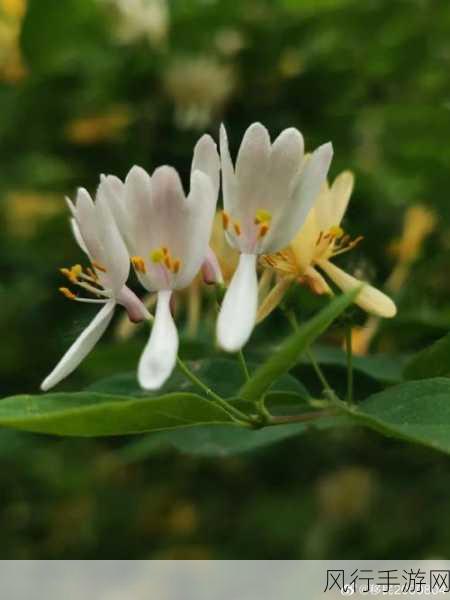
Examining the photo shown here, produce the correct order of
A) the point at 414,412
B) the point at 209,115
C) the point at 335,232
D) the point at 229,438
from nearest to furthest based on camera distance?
the point at 414,412
the point at 335,232
the point at 229,438
the point at 209,115

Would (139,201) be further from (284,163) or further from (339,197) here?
(339,197)

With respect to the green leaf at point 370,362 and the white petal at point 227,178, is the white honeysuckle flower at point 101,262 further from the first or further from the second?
the green leaf at point 370,362

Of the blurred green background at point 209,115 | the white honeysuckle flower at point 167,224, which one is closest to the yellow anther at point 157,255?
the white honeysuckle flower at point 167,224

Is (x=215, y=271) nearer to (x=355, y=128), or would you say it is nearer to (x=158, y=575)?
(x=355, y=128)

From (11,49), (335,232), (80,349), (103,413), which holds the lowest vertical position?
(103,413)

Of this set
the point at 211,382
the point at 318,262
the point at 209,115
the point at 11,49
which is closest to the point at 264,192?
the point at 318,262
